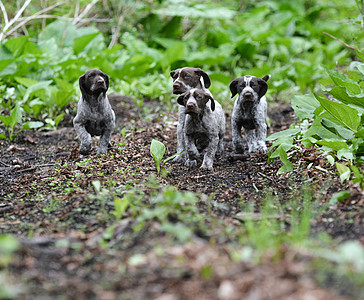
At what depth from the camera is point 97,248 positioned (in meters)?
2.64

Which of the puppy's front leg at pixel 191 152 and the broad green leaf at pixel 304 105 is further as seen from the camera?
the broad green leaf at pixel 304 105

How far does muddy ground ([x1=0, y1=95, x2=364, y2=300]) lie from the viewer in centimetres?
216

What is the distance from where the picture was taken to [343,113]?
4.32 metres

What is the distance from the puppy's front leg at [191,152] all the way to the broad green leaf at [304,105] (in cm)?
144

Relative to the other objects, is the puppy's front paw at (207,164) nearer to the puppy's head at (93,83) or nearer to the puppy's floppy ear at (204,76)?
the puppy's floppy ear at (204,76)

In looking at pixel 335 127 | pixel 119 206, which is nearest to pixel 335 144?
pixel 335 127

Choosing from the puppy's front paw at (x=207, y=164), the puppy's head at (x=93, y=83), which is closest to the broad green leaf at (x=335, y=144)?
the puppy's front paw at (x=207, y=164)

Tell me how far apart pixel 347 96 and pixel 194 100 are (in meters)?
1.63

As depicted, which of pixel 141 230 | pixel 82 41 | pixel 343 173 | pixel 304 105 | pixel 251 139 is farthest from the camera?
pixel 82 41

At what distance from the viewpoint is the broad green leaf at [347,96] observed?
4555 mm

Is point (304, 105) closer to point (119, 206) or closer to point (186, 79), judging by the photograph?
point (186, 79)

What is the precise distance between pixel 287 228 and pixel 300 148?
6.21 ft

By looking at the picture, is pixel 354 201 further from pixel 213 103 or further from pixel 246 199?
pixel 213 103

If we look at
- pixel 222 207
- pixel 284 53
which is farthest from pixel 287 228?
pixel 284 53
